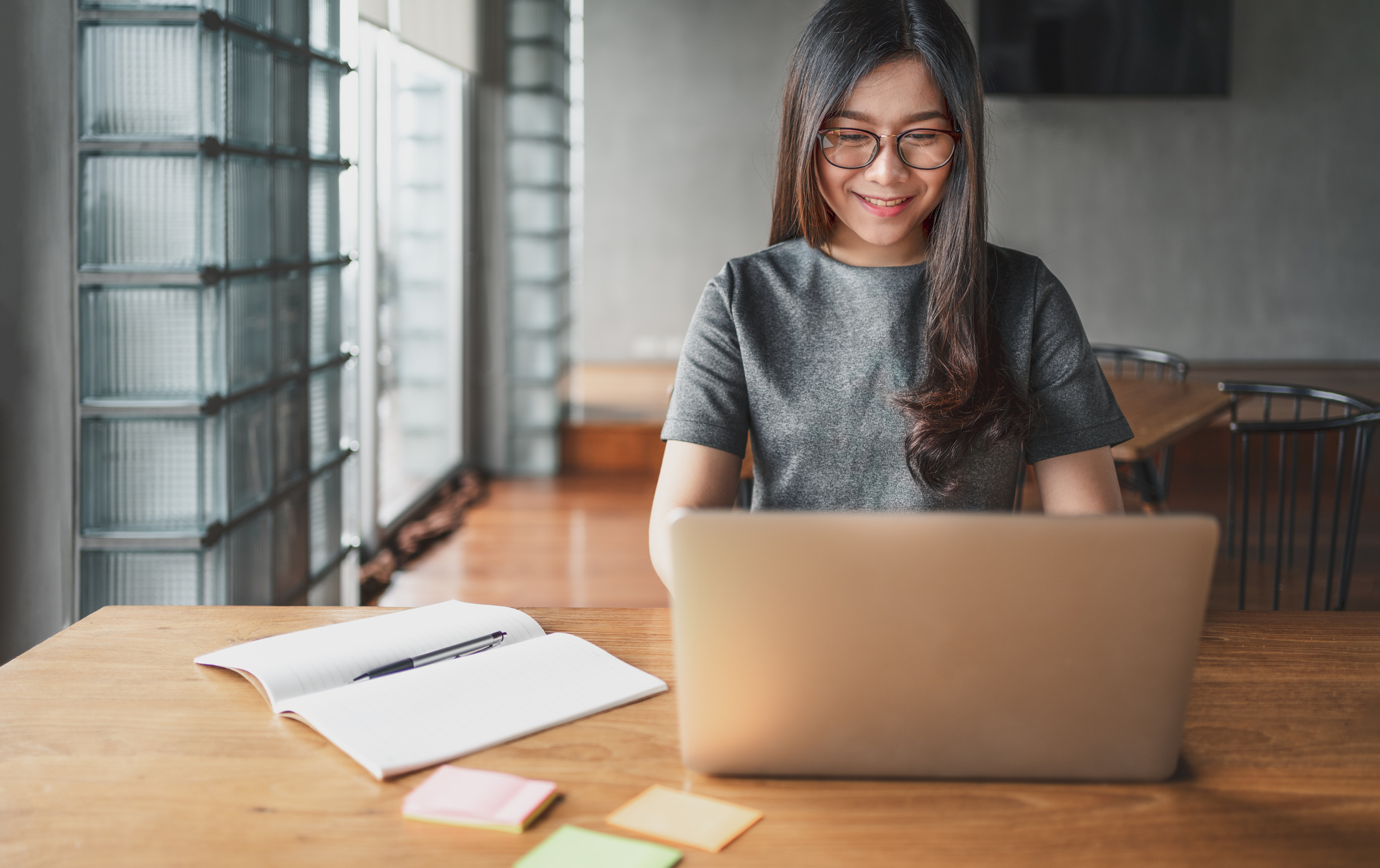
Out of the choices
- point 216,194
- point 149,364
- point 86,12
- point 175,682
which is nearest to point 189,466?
point 149,364

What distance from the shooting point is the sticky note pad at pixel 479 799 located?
0.70 meters

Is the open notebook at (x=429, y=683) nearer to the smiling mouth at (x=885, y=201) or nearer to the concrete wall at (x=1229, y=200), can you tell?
the smiling mouth at (x=885, y=201)

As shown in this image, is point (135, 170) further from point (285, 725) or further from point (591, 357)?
point (591, 357)

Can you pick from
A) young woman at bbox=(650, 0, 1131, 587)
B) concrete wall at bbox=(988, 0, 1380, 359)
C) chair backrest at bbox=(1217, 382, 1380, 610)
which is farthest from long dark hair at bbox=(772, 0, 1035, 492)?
concrete wall at bbox=(988, 0, 1380, 359)

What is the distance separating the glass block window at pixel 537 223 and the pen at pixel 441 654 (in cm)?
378

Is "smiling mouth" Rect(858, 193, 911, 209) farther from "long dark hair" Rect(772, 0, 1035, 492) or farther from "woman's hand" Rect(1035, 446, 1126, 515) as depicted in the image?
"woman's hand" Rect(1035, 446, 1126, 515)

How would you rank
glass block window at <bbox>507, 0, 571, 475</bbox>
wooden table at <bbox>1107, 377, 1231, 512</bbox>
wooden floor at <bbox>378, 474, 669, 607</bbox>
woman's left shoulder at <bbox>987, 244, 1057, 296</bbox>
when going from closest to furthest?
1. woman's left shoulder at <bbox>987, 244, 1057, 296</bbox>
2. wooden table at <bbox>1107, 377, 1231, 512</bbox>
3. wooden floor at <bbox>378, 474, 669, 607</bbox>
4. glass block window at <bbox>507, 0, 571, 475</bbox>

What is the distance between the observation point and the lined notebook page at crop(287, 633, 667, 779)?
0.79 m

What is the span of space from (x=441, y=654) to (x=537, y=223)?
3.88 m

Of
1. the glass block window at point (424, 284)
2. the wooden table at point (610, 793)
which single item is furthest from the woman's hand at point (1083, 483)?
the glass block window at point (424, 284)

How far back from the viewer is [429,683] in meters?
0.89

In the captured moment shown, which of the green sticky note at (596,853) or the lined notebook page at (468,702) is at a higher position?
the lined notebook page at (468,702)

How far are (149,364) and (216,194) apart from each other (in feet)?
A: 0.97

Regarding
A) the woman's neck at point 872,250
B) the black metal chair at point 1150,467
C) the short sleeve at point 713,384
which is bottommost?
the black metal chair at point 1150,467
